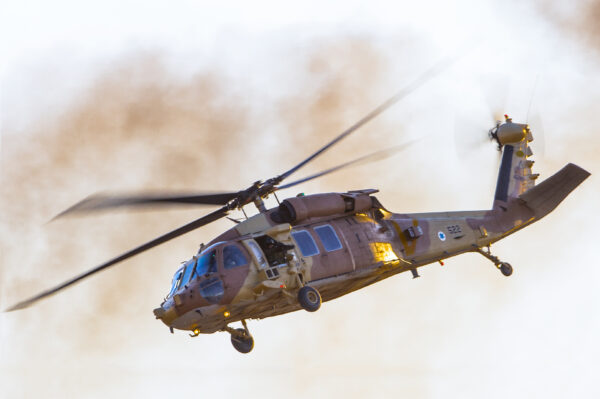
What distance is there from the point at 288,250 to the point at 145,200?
13.9 ft

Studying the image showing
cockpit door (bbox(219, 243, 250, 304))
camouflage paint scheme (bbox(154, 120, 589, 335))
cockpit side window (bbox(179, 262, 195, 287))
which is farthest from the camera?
cockpit side window (bbox(179, 262, 195, 287))

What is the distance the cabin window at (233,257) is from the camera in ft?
74.8

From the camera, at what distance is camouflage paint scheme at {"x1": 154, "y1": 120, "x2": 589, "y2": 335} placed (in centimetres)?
2266

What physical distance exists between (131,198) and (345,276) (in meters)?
6.59

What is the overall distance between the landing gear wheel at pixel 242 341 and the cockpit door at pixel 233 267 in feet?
6.59

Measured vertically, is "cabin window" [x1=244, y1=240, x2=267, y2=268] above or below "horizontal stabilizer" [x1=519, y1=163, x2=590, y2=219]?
above

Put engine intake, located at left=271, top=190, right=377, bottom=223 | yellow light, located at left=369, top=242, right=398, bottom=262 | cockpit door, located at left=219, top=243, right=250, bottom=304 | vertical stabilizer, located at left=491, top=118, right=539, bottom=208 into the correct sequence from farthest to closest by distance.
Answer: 1. vertical stabilizer, located at left=491, top=118, right=539, bottom=208
2. yellow light, located at left=369, top=242, right=398, bottom=262
3. engine intake, located at left=271, top=190, right=377, bottom=223
4. cockpit door, located at left=219, top=243, right=250, bottom=304

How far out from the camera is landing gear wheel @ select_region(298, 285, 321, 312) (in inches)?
900

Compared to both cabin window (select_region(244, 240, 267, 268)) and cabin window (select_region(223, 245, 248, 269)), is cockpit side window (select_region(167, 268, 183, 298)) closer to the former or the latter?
cabin window (select_region(223, 245, 248, 269))

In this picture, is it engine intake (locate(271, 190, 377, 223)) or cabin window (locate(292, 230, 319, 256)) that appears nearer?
cabin window (locate(292, 230, 319, 256))

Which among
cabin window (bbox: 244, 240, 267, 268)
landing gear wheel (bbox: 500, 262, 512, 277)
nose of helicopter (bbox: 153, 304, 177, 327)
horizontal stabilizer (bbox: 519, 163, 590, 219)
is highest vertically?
cabin window (bbox: 244, 240, 267, 268)

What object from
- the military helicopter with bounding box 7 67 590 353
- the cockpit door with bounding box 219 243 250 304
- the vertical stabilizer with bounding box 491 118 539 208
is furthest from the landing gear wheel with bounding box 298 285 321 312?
the vertical stabilizer with bounding box 491 118 539 208

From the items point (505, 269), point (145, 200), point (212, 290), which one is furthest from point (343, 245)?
point (505, 269)

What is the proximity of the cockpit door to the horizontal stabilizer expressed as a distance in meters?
11.6
